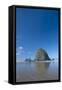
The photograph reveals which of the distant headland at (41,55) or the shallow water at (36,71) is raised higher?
the distant headland at (41,55)

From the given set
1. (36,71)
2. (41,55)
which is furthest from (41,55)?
(36,71)

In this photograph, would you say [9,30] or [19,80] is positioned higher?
[9,30]

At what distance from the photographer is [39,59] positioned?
562cm

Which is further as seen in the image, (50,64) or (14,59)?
(50,64)

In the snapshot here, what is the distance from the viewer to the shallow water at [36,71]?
17.8 feet

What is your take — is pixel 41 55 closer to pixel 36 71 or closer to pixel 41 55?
pixel 41 55

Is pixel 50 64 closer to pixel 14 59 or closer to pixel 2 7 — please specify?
pixel 14 59

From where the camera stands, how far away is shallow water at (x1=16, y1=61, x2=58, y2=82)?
17.8ft

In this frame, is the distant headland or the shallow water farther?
the distant headland

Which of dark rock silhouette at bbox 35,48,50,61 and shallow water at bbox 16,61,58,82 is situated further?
dark rock silhouette at bbox 35,48,50,61

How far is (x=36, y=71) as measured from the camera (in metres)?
5.58

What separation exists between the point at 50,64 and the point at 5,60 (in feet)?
2.93

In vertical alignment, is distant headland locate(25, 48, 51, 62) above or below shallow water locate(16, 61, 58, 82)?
above
